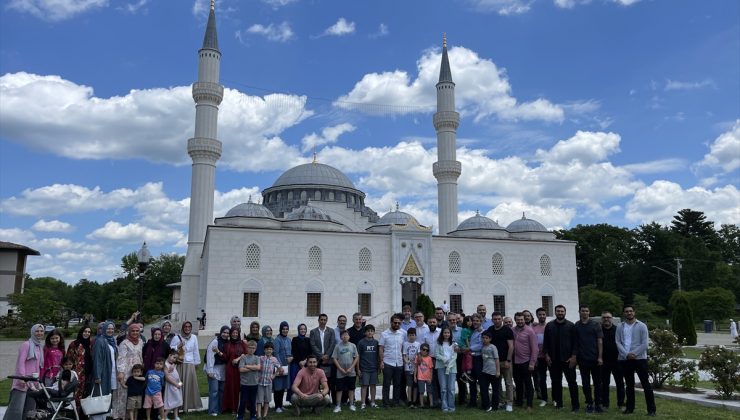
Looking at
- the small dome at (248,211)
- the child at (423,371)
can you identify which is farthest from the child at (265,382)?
the small dome at (248,211)

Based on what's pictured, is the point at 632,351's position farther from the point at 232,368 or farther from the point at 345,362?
the point at 232,368

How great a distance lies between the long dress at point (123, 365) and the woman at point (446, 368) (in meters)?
4.38

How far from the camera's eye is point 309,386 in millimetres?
8164

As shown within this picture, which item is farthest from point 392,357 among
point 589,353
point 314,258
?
point 314,258

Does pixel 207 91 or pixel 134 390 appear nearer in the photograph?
pixel 134 390

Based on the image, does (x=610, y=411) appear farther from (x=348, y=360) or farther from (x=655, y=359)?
(x=348, y=360)

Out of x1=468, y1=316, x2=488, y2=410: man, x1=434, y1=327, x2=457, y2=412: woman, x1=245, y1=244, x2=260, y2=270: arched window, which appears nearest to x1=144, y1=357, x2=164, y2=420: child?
x1=434, y1=327, x2=457, y2=412: woman

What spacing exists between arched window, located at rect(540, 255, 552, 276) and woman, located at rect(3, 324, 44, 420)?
25164mm

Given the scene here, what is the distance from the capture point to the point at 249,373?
7855 millimetres

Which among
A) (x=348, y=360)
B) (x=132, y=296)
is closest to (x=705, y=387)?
→ (x=348, y=360)

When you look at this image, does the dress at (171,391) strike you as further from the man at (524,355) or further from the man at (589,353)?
the man at (589,353)

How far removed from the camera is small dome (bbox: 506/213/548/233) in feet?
97.3

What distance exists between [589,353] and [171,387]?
6155 mm

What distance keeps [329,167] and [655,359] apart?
28.3 m
